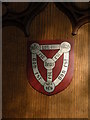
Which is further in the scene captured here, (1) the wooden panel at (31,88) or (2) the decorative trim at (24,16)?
(2) the decorative trim at (24,16)

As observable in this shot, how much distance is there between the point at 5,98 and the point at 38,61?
2.12 feet

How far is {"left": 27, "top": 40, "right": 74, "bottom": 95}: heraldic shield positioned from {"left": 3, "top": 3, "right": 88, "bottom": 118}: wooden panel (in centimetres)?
6

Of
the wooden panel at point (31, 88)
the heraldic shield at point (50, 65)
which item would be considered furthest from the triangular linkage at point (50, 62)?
the wooden panel at point (31, 88)

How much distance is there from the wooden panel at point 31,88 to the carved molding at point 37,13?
5cm

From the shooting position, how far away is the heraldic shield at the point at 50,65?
11.0 ft

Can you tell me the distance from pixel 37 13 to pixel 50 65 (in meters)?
0.69

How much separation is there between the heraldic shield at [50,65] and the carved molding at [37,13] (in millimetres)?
227

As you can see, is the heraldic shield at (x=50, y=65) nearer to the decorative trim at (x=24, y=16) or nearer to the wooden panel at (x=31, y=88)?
the wooden panel at (x=31, y=88)

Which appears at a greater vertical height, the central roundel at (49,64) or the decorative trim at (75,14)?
the decorative trim at (75,14)

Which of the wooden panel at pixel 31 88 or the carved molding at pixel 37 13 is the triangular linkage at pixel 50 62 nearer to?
the wooden panel at pixel 31 88

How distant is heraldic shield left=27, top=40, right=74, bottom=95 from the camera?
336 centimetres

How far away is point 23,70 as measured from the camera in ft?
11.4

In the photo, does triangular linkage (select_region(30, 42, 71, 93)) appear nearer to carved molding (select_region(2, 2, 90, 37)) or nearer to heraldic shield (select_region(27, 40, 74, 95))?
heraldic shield (select_region(27, 40, 74, 95))

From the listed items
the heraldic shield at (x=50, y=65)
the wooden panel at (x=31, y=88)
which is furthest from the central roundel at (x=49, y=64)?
the wooden panel at (x=31, y=88)
